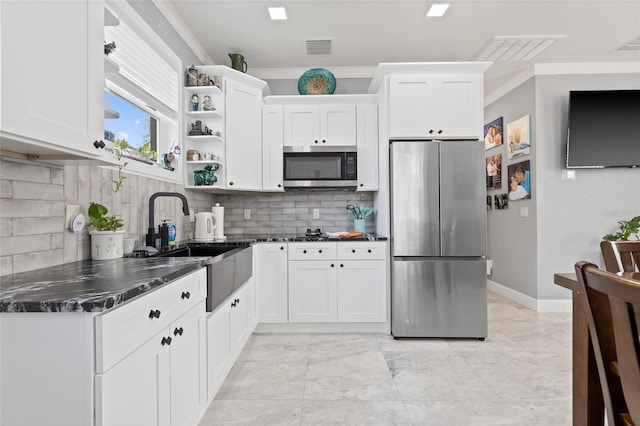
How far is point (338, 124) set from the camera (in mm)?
3645

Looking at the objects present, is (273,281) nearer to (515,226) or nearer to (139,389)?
(139,389)

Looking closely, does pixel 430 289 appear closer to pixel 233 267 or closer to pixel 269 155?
pixel 233 267

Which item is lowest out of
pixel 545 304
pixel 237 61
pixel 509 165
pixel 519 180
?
pixel 545 304

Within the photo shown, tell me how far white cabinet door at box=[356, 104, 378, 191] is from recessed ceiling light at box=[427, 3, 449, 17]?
967 millimetres

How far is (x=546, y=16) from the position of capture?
303cm

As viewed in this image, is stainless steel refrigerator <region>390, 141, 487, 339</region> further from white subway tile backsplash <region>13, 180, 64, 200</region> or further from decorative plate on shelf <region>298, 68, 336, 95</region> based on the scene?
white subway tile backsplash <region>13, 180, 64, 200</region>

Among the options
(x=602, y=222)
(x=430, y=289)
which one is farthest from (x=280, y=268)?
(x=602, y=222)

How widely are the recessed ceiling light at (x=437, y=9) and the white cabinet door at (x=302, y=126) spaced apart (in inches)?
51.9

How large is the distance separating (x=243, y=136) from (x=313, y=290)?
1610mm

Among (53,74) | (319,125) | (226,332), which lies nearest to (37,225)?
(53,74)

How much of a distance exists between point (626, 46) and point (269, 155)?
12.3ft

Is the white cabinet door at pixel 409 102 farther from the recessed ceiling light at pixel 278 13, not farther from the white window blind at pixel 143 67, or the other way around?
the white window blind at pixel 143 67

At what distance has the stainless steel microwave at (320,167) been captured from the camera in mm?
3566

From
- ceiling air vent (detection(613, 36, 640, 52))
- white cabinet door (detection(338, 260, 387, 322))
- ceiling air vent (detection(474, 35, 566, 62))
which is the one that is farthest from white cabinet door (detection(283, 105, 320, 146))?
ceiling air vent (detection(613, 36, 640, 52))
